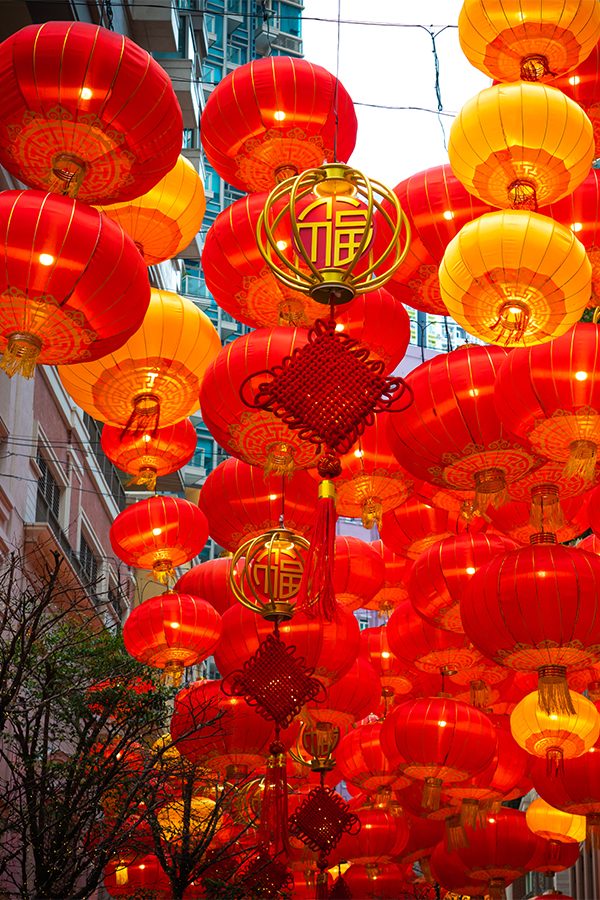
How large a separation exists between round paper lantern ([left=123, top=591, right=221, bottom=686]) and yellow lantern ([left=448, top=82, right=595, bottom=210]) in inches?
163

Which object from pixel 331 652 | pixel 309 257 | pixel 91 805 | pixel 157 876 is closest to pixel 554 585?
pixel 331 652

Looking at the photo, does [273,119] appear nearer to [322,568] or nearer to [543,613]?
[322,568]

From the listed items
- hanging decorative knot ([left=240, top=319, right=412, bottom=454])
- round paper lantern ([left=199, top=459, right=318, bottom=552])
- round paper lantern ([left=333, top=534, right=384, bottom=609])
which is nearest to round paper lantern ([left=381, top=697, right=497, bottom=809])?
round paper lantern ([left=333, top=534, right=384, bottom=609])

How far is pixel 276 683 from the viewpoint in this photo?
775cm

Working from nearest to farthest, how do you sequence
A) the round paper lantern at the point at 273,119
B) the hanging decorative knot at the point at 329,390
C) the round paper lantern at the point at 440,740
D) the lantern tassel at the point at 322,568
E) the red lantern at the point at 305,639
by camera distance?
the hanging decorative knot at the point at 329,390, the lantern tassel at the point at 322,568, the round paper lantern at the point at 273,119, the red lantern at the point at 305,639, the round paper lantern at the point at 440,740

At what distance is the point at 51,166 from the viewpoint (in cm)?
634

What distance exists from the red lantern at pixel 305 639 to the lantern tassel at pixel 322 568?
304 cm

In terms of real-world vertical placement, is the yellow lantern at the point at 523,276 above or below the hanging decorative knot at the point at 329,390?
above

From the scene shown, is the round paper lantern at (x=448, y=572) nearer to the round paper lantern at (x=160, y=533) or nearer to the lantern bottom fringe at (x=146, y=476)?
the round paper lantern at (x=160, y=533)

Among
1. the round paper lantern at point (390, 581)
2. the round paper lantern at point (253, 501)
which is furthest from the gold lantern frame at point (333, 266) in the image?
the round paper lantern at point (390, 581)

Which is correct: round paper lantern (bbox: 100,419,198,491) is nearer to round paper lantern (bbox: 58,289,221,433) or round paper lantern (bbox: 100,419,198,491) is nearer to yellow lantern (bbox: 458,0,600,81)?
round paper lantern (bbox: 58,289,221,433)

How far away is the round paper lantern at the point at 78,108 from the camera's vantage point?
6168mm

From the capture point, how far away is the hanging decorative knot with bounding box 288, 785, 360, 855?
9.47m

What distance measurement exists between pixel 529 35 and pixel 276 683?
3.87 metres
